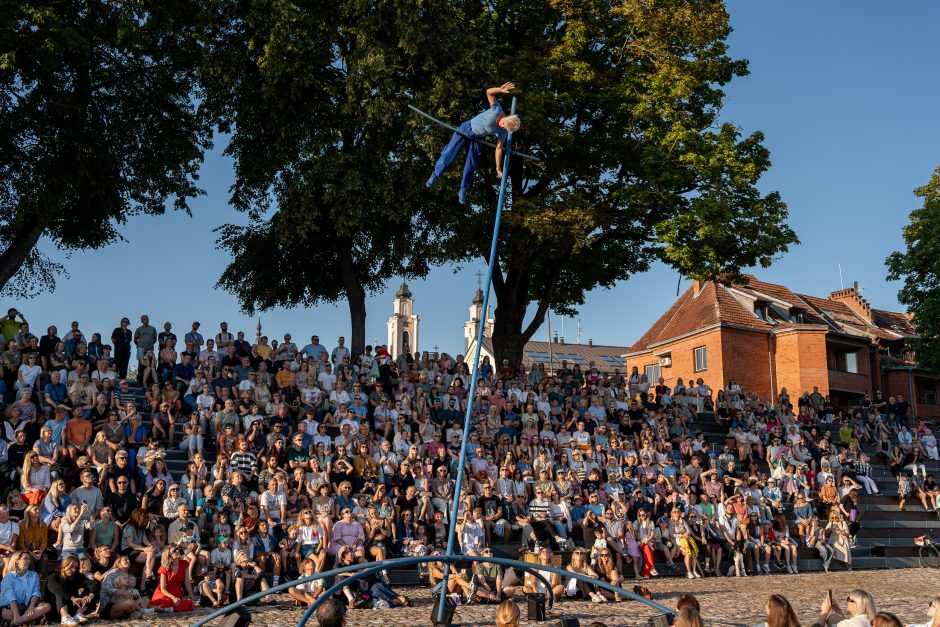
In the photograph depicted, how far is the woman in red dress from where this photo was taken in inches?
512

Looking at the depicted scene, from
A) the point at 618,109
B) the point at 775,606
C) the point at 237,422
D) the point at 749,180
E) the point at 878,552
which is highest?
the point at 618,109

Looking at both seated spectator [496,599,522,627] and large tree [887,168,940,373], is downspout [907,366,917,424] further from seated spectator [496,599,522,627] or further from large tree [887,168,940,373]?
seated spectator [496,599,522,627]

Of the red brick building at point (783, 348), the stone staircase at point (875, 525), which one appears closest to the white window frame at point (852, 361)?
the red brick building at point (783, 348)

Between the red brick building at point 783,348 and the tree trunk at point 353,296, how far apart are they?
25.1m

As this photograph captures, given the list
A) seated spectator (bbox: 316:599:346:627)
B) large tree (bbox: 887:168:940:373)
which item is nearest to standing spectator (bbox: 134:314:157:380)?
seated spectator (bbox: 316:599:346:627)

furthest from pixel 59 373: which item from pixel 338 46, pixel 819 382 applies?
pixel 819 382

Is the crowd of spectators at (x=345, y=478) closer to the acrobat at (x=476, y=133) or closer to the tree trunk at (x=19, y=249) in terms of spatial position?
the tree trunk at (x=19, y=249)

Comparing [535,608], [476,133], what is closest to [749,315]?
[535,608]

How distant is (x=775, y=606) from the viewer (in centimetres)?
734

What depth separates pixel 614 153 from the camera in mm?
27562

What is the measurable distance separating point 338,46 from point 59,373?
12.2 meters

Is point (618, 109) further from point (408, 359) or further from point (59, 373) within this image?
point (59, 373)

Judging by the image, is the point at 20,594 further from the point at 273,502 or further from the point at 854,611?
the point at 854,611

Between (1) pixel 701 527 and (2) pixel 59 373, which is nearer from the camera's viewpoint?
(2) pixel 59 373
